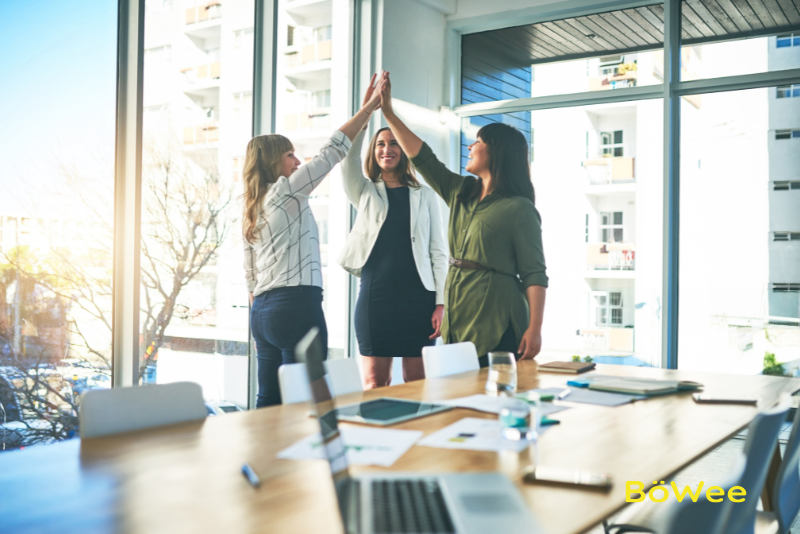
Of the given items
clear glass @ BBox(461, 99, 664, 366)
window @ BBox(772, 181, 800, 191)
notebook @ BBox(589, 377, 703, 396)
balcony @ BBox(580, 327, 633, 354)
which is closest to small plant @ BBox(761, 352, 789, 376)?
clear glass @ BBox(461, 99, 664, 366)

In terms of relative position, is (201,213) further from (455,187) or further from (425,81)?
(425,81)

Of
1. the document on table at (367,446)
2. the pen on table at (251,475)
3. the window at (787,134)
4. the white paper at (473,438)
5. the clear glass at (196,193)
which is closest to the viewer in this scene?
the pen on table at (251,475)

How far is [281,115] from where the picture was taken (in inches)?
170

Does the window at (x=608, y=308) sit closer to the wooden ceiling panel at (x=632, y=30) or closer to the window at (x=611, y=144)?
the window at (x=611, y=144)

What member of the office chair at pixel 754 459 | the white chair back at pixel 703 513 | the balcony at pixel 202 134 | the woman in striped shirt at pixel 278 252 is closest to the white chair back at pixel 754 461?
the office chair at pixel 754 459

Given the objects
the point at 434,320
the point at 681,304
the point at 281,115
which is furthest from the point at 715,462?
the point at 281,115

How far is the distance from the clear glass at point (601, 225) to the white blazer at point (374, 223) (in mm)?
1950

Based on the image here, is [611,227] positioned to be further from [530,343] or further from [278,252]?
[278,252]

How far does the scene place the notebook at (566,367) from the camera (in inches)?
99.1

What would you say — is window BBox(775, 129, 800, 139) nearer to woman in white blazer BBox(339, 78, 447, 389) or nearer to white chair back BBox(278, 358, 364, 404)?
woman in white blazer BBox(339, 78, 447, 389)

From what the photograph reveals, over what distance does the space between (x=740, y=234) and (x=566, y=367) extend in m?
2.65

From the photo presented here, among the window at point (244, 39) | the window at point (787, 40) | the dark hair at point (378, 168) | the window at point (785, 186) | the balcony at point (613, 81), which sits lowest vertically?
the dark hair at point (378, 168)

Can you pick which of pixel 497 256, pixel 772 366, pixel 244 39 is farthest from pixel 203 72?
pixel 772 366

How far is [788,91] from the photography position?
4.40 metres
